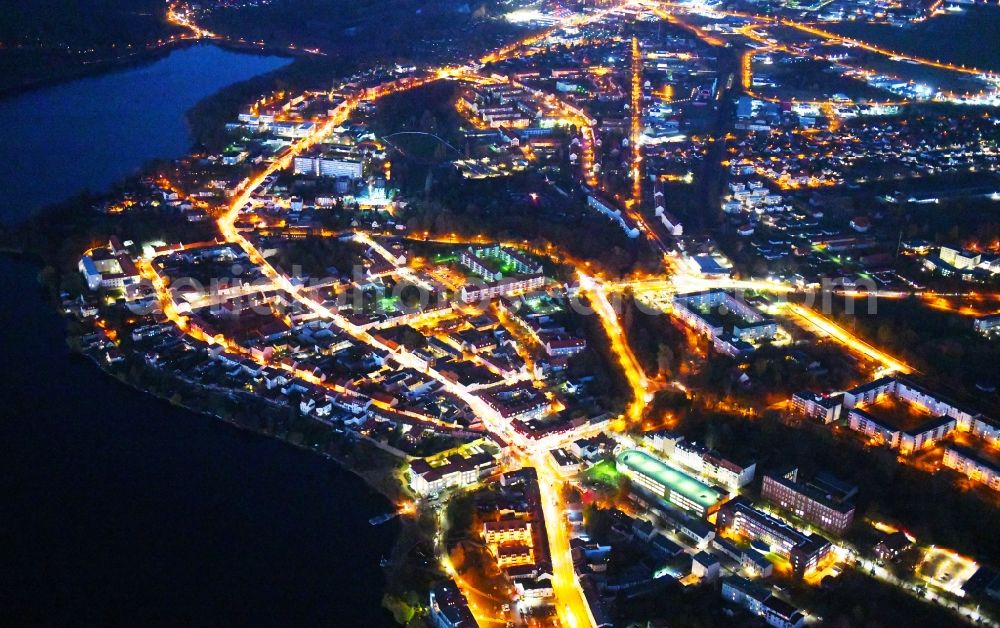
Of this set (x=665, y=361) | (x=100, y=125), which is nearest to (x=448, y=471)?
(x=665, y=361)

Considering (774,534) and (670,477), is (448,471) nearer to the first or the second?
(670,477)

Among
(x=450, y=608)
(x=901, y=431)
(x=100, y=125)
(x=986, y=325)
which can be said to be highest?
(x=100, y=125)

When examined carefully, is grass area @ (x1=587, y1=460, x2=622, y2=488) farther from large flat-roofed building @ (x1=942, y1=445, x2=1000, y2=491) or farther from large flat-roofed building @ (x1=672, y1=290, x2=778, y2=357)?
large flat-roofed building @ (x1=942, y1=445, x2=1000, y2=491)

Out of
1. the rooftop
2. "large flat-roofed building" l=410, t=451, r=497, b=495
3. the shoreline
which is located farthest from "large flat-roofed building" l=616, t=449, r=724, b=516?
the shoreline

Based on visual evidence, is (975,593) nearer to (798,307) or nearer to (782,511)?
(782,511)

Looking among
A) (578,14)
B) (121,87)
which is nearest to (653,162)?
(121,87)

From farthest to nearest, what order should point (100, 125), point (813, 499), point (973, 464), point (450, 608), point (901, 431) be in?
point (100, 125)
point (901, 431)
point (973, 464)
point (813, 499)
point (450, 608)
